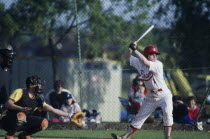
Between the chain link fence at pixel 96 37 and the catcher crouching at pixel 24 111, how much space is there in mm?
3968

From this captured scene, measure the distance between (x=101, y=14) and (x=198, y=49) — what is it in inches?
99.3

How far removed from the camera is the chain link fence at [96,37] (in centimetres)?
1124

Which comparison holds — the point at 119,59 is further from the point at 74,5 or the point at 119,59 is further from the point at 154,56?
the point at 154,56

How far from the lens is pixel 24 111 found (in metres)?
7.02

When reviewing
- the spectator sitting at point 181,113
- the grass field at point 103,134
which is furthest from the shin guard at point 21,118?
the spectator sitting at point 181,113

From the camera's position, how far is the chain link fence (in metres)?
11.2

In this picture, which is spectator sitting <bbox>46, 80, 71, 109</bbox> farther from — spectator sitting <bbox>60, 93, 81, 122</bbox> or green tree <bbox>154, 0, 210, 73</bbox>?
green tree <bbox>154, 0, 210, 73</bbox>

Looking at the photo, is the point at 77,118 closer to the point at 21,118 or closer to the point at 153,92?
the point at 21,118

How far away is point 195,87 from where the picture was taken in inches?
453

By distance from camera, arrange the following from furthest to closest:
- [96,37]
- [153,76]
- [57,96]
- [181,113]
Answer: [96,37] < [57,96] < [181,113] < [153,76]

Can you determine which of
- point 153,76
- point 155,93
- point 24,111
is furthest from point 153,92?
point 24,111

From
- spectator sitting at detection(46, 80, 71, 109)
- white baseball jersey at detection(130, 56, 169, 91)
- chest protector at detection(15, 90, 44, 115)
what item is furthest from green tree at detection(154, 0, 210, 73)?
chest protector at detection(15, 90, 44, 115)

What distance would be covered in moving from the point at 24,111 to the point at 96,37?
515 cm

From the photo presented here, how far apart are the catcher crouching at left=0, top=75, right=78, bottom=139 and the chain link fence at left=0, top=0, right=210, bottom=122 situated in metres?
3.97
